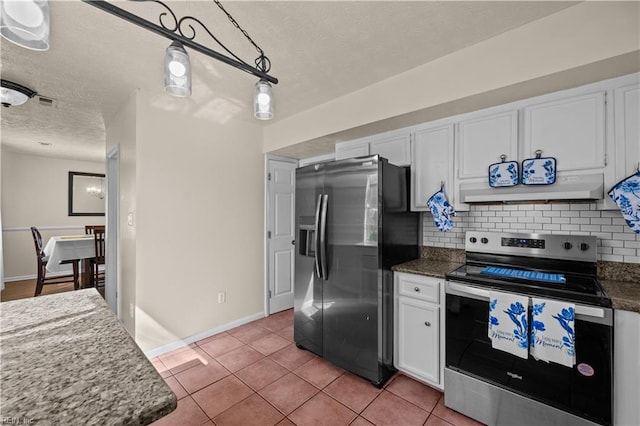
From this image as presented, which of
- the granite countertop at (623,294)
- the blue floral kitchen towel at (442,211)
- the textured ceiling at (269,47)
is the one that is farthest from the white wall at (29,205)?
the granite countertop at (623,294)

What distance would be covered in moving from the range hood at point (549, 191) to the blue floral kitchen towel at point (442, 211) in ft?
0.47

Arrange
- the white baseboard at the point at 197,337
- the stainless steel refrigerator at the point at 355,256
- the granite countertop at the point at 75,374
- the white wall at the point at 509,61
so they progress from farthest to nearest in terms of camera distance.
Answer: the white baseboard at the point at 197,337 → the stainless steel refrigerator at the point at 355,256 → the white wall at the point at 509,61 → the granite countertop at the point at 75,374

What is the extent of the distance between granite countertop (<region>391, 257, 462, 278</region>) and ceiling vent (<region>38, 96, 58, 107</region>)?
3.65m

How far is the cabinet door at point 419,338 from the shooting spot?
6.77 ft

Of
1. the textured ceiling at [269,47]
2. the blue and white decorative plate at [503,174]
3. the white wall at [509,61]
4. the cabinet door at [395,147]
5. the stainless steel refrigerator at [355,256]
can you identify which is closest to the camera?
the white wall at [509,61]

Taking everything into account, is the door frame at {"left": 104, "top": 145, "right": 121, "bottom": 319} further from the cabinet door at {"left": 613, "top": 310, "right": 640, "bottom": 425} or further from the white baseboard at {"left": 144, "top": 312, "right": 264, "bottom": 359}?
the cabinet door at {"left": 613, "top": 310, "right": 640, "bottom": 425}

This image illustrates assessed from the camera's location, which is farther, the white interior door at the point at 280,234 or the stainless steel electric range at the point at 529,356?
the white interior door at the point at 280,234

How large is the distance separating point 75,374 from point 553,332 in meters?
2.08

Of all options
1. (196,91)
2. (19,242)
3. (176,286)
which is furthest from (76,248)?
(196,91)

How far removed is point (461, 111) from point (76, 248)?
549 centimetres

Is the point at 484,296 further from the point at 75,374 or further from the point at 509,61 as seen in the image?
the point at 75,374

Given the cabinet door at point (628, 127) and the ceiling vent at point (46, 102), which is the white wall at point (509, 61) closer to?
the cabinet door at point (628, 127)

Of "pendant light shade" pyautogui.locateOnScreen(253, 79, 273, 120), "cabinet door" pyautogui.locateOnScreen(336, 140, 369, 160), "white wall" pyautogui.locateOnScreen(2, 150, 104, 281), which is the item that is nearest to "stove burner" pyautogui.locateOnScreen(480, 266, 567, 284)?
"cabinet door" pyautogui.locateOnScreen(336, 140, 369, 160)

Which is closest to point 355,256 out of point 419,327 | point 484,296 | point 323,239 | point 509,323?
point 323,239
